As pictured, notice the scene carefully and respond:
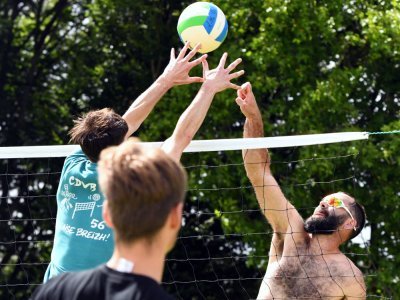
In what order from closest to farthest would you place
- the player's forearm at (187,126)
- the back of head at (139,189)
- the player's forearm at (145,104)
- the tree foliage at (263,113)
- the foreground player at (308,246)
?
the back of head at (139,189) → the player's forearm at (187,126) → the player's forearm at (145,104) → the foreground player at (308,246) → the tree foliage at (263,113)

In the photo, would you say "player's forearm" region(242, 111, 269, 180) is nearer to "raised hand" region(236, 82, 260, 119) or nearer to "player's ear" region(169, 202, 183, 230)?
"raised hand" region(236, 82, 260, 119)

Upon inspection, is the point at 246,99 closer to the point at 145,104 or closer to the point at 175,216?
the point at 145,104

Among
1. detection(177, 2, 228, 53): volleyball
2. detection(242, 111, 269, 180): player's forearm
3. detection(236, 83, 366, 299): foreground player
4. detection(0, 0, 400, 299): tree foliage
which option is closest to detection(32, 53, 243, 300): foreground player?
detection(236, 83, 366, 299): foreground player

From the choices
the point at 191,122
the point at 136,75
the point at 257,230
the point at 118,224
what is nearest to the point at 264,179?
the point at 191,122

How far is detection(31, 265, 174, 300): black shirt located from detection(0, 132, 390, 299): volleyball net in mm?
7620

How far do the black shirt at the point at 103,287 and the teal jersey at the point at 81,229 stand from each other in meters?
1.60

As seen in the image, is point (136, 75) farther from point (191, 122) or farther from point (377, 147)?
point (191, 122)

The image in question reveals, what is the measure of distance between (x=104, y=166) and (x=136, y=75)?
1246 cm

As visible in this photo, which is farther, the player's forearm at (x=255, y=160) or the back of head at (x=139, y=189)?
the player's forearm at (x=255, y=160)

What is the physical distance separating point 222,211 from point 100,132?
310 inches

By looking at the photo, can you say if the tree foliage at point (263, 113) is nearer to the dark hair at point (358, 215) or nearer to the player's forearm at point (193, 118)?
the dark hair at point (358, 215)

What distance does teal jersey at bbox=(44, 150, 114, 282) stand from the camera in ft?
14.7

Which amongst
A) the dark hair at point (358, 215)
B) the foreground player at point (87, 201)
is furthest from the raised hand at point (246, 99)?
the foreground player at point (87, 201)

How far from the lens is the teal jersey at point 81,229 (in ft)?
14.7
